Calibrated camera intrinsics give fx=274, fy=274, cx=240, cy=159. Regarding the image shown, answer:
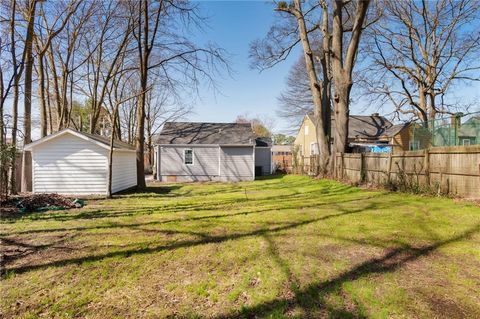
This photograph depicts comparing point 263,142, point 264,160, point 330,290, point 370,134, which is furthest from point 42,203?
point 370,134

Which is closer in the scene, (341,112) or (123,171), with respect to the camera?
(341,112)

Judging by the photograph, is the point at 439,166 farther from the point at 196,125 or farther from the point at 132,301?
the point at 196,125

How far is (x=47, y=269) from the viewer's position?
3.71 m

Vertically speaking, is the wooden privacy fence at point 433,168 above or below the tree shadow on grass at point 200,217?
above

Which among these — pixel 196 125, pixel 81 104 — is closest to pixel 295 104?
pixel 196 125

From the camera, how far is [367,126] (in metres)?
25.4

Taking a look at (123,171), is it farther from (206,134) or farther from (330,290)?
(330,290)

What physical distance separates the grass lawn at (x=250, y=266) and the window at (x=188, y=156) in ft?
41.4

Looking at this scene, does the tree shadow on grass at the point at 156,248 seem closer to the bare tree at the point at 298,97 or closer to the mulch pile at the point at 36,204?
the mulch pile at the point at 36,204

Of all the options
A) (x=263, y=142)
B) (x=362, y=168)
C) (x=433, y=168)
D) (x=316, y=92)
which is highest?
(x=316, y=92)

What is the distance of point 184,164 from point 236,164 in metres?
3.59

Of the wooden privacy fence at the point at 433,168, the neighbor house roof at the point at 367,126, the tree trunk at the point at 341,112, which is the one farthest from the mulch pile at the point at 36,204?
the neighbor house roof at the point at 367,126

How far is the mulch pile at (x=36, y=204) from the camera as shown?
25.2ft

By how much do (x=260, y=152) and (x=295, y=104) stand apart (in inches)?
469
